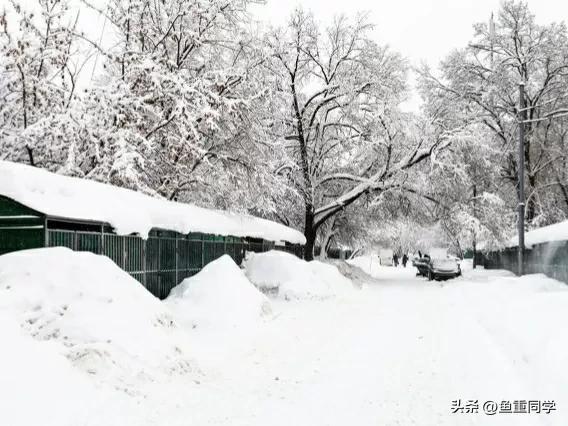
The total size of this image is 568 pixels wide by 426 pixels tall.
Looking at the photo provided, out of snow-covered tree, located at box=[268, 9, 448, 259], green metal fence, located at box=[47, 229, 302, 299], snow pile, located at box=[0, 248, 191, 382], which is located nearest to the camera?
snow pile, located at box=[0, 248, 191, 382]

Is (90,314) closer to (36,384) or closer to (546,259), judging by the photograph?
(36,384)

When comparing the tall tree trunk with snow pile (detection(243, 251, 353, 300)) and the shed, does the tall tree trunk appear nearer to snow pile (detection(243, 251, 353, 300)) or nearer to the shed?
snow pile (detection(243, 251, 353, 300))

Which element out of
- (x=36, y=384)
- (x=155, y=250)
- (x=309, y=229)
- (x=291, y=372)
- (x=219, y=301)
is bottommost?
(x=291, y=372)

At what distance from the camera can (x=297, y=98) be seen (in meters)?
31.0

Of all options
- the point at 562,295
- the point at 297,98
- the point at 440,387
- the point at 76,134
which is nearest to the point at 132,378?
the point at 440,387

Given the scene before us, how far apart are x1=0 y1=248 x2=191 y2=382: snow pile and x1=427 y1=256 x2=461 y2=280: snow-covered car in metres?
26.7

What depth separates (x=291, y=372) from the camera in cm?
887

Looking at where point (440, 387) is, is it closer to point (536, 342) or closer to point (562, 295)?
point (536, 342)

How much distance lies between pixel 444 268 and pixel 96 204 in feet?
83.9

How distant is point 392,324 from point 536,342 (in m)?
5.59

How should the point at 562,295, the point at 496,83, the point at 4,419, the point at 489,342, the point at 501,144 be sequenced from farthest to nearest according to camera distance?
the point at 501,144
the point at 496,83
the point at 562,295
the point at 489,342
the point at 4,419

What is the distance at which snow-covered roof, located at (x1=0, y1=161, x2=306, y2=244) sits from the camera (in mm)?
11750

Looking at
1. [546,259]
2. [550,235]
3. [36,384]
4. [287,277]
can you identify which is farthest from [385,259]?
[36,384]

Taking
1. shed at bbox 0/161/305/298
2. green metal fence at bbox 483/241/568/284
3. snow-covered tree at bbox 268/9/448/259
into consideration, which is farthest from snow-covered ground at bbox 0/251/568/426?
snow-covered tree at bbox 268/9/448/259
